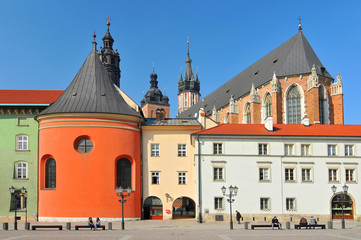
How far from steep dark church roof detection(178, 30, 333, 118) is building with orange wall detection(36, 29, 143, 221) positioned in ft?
92.3

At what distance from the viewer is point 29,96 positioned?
1895 inches

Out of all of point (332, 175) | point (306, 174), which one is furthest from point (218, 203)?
point (332, 175)

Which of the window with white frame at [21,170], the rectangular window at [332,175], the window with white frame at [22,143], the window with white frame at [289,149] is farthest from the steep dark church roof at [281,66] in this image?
the window with white frame at [21,170]

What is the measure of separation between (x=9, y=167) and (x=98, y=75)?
1278 cm

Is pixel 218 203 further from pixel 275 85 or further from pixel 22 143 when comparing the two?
pixel 275 85

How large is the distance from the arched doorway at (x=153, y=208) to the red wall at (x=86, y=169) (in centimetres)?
115

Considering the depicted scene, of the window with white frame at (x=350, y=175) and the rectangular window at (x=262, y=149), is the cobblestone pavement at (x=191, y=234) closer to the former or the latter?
the window with white frame at (x=350, y=175)

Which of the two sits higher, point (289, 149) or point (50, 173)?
point (289, 149)

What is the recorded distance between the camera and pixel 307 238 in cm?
2572

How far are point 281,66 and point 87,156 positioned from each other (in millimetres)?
33997

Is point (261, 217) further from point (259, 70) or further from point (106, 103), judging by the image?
point (259, 70)

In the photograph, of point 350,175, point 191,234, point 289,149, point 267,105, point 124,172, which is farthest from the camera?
point 267,105

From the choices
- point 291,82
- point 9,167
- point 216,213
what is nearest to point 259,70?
point 291,82

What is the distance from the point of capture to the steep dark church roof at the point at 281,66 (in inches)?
2516
